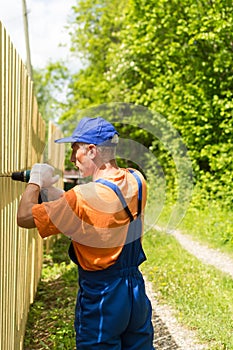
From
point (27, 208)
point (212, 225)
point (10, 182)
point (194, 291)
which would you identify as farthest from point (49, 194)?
point (212, 225)

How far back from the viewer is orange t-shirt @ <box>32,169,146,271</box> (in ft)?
9.30

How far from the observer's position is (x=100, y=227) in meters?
2.92

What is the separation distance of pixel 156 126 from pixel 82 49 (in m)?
15.1

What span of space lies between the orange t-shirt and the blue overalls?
0.14ft

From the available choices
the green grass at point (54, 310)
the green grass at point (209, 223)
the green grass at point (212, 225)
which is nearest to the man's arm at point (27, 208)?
the green grass at point (54, 310)

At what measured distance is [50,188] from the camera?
3.16 meters

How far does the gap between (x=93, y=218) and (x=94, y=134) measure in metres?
0.46

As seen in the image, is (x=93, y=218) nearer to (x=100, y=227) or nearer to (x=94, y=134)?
(x=100, y=227)

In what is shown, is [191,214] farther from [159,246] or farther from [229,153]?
[159,246]

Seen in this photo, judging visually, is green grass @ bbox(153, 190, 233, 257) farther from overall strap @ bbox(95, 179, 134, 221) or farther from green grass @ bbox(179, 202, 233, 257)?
overall strap @ bbox(95, 179, 134, 221)

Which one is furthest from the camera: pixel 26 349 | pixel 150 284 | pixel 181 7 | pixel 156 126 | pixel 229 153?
pixel 156 126

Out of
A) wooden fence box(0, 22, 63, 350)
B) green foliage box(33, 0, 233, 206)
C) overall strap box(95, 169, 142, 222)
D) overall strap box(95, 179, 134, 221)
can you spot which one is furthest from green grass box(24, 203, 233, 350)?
green foliage box(33, 0, 233, 206)

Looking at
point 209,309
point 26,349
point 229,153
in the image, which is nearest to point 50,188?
point 26,349

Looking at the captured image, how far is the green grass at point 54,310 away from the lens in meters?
5.41
